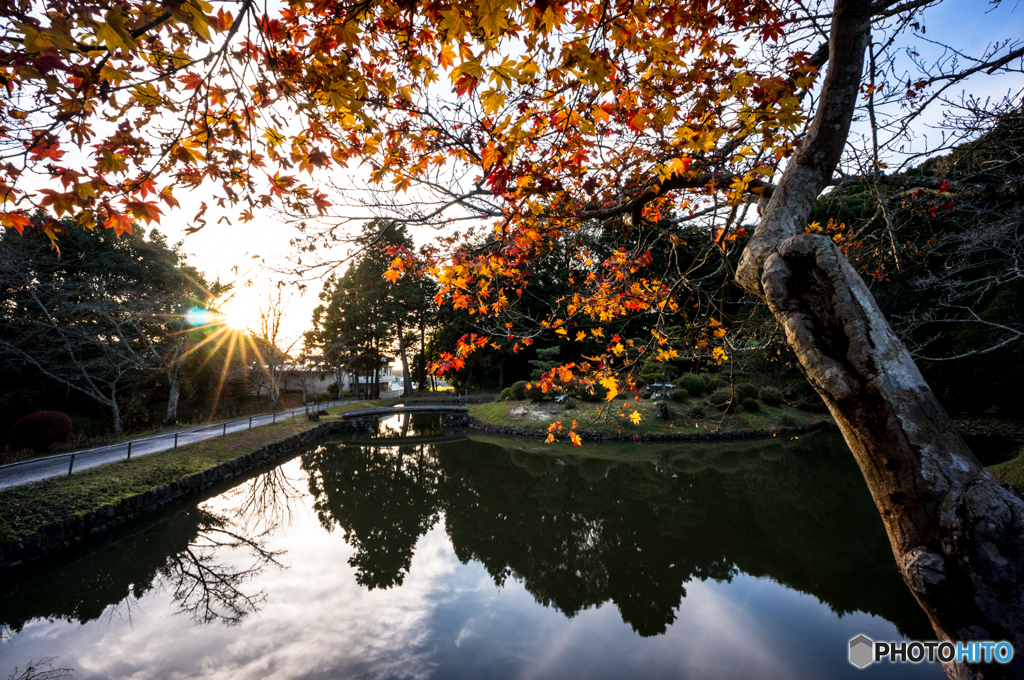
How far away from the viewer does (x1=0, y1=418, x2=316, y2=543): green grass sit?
18.2 feet

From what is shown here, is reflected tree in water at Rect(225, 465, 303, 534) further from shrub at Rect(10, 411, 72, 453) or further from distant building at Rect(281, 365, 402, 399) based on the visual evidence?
distant building at Rect(281, 365, 402, 399)

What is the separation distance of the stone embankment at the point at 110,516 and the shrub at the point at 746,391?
17294 millimetres

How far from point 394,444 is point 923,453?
15.2m

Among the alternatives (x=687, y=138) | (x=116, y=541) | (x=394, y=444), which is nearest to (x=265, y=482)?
(x=116, y=541)

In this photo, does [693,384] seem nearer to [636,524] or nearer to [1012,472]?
[1012,472]

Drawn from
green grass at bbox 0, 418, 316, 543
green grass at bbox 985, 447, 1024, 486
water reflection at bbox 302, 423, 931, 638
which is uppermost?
green grass at bbox 0, 418, 316, 543

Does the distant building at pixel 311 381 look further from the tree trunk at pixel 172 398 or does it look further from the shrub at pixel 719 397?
the shrub at pixel 719 397

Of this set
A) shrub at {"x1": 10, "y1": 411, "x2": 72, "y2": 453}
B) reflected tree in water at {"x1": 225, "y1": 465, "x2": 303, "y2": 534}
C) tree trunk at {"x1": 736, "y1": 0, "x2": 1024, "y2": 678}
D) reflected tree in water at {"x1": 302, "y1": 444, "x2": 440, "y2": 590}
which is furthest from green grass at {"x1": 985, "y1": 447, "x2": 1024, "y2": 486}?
shrub at {"x1": 10, "y1": 411, "x2": 72, "y2": 453}

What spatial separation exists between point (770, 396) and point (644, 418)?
6308mm

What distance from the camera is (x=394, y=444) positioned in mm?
14883

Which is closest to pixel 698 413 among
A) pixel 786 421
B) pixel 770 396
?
pixel 786 421

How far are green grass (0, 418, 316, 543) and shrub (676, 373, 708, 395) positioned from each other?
16.2m

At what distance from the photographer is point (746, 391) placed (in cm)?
1627

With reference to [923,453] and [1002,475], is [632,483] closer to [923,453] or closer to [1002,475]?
[1002,475]
